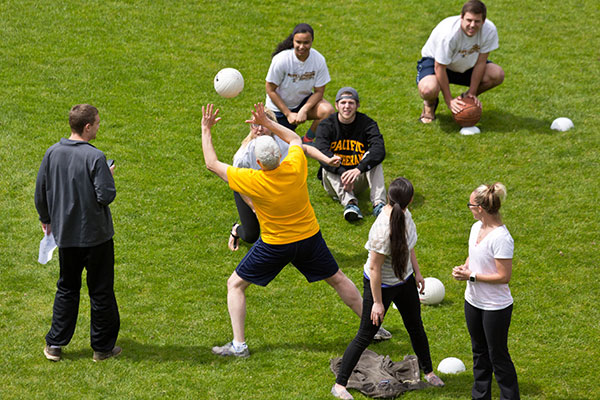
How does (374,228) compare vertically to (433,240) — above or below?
above

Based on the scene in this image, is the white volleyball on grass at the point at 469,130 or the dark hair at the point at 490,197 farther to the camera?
the white volleyball on grass at the point at 469,130

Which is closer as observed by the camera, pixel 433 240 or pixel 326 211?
pixel 433 240

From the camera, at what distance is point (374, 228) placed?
6.41 metres

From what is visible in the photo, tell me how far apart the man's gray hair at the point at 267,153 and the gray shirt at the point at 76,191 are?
53.9 inches

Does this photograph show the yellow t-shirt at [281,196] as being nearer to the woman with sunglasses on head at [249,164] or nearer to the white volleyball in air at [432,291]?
the woman with sunglasses on head at [249,164]

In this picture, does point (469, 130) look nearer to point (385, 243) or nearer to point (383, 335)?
point (383, 335)

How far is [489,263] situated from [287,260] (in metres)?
1.92

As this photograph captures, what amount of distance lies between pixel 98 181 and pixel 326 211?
421 centimetres

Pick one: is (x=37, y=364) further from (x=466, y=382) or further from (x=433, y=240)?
(x=433, y=240)

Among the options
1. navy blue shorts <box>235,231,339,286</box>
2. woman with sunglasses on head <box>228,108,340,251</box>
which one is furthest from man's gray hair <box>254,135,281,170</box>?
woman with sunglasses on head <box>228,108,340,251</box>

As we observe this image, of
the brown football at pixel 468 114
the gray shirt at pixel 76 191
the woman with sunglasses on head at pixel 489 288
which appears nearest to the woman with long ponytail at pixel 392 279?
the woman with sunglasses on head at pixel 489 288

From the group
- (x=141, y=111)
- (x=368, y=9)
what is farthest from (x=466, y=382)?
(x=368, y=9)

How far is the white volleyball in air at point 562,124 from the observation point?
12.0 m

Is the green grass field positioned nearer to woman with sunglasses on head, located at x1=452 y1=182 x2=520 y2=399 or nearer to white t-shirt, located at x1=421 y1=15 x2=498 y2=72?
woman with sunglasses on head, located at x1=452 y1=182 x2=520 y2=399
